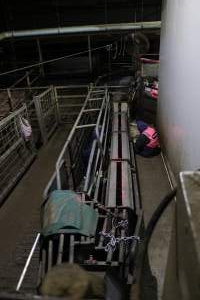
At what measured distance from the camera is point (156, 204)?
131 inches

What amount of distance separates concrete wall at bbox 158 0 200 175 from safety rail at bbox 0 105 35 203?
7.86 ft

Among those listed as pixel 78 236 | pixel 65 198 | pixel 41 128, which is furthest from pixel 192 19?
pixel 41 128

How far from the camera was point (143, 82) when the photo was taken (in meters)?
5.80

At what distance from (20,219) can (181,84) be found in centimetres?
251

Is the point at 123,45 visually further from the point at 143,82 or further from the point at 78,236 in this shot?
the point at 78,236

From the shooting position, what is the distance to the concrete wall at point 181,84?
8.33 feet

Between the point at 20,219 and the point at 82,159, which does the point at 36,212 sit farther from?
the point at 82,159

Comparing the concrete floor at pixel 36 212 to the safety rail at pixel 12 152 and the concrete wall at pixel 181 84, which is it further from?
the concrete wall at pixel 181 84

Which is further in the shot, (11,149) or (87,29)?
(87,29)

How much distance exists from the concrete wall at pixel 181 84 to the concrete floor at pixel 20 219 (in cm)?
191

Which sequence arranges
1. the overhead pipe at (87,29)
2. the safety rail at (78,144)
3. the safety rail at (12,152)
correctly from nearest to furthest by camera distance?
the safety rail at (78,144)
the safety rail at (12,152)
the overhead pipe at (87,29)

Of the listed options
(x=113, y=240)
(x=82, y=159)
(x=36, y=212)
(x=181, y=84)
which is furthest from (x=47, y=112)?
(x=113, y=240)

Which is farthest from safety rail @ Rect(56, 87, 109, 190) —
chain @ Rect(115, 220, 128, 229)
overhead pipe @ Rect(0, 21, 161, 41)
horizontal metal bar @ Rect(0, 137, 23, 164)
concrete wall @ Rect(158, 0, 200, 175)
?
overhead pipe @ Rect(0, 21, 161, 41)

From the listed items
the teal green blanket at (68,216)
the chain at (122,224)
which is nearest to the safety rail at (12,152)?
the teal green blanket at (68,216)
